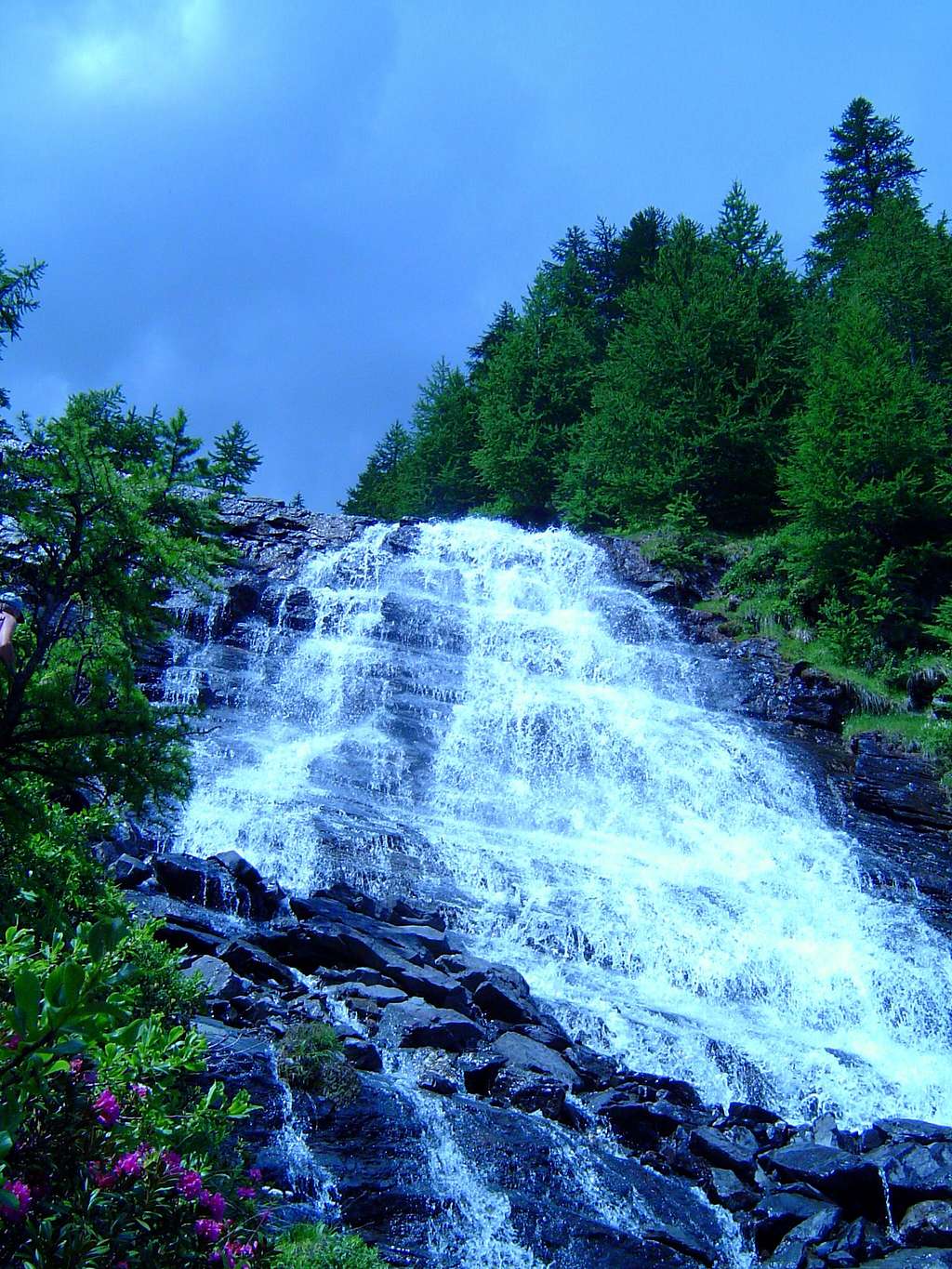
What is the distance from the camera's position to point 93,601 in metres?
5.90

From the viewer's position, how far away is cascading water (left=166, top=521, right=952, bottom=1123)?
11836mm

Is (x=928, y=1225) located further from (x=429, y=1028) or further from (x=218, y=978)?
(x=218, y=978)

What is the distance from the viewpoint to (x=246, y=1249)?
3.31 m

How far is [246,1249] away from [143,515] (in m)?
4.17

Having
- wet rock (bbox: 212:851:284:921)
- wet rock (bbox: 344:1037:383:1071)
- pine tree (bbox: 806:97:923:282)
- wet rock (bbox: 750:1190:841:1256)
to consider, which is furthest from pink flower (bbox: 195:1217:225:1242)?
pine tree (bbox: 806:97:923:282)

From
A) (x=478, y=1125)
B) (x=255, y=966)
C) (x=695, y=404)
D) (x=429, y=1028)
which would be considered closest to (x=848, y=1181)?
(x=478, y=1125)

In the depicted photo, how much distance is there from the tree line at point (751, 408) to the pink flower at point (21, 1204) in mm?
21356

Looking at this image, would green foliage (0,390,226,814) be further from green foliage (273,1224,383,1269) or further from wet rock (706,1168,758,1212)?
wet rock (706,1168,758,1212)

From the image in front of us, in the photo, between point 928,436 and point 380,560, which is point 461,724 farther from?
point 928,436

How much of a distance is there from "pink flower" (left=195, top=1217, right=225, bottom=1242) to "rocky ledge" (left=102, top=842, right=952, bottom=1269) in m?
3.77

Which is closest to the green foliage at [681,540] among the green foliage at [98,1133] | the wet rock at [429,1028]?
the wet rock at [429,1028]

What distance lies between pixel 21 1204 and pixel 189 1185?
64 cm

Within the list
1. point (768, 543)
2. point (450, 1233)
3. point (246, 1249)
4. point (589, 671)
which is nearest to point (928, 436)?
point (768, 543)

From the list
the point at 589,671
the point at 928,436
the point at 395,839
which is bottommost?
the point at 395,839
